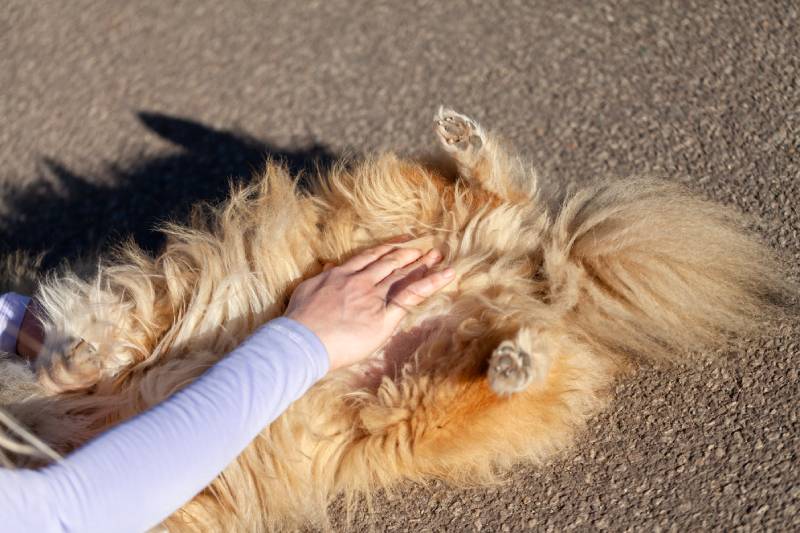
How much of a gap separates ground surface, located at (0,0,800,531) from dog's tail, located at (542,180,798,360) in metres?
0.13

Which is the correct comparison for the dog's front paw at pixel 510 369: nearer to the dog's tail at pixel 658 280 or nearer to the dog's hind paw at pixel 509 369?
the dog's hind paw at pixel 509 369

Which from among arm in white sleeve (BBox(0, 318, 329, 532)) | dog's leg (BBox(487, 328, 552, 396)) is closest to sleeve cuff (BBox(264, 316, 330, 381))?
arm in white sleeve (BBox(0, 318, 329, 532))

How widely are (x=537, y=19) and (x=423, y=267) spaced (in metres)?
1.51

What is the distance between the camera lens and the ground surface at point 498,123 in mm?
1962

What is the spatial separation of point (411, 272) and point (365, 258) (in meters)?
0.14

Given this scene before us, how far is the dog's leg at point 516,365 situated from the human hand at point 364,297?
0.32 meters

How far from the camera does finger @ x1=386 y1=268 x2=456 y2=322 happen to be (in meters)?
2.02

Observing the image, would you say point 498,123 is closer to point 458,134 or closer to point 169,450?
point 458,134

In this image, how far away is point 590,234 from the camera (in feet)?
6.81

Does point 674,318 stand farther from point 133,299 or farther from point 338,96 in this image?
point 338,96

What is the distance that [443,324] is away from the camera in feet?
6.64

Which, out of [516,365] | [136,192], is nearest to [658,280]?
[516,365]

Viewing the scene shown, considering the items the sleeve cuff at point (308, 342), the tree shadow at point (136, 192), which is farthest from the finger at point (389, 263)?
the tree shadow at point (136, 192)

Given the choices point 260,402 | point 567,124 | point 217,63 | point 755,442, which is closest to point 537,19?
point 567,124
